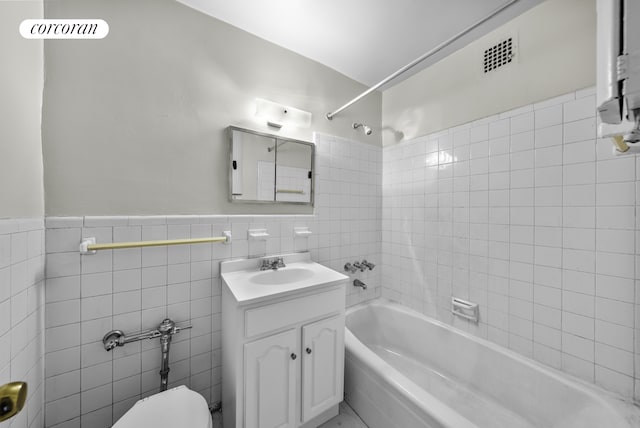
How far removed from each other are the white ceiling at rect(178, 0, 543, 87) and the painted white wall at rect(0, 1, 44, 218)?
0.81 meters

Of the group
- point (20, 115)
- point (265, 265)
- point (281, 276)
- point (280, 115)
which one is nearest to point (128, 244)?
point (20, 115)

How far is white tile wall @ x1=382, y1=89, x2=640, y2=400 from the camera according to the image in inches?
43.2

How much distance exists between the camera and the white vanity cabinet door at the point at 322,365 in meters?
1.23

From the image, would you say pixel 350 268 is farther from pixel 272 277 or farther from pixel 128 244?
pixel 128 244

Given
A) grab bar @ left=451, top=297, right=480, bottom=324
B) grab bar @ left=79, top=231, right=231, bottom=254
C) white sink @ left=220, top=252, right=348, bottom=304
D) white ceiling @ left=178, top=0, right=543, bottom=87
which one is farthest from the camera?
grab bar @ left=451, top=297, right=480, bottom=324

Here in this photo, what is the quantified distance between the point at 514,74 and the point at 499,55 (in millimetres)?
175

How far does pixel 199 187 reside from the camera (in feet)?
4.54

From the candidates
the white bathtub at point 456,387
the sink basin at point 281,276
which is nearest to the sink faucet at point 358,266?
the white bathtub at point 456,387

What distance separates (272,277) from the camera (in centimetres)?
149

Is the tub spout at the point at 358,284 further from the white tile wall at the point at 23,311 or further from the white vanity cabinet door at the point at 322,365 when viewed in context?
the white tile wall at the point at 23,311

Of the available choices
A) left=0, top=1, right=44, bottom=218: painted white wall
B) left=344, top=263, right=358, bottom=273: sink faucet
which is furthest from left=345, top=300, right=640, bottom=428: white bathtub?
left=0, top=1, right=44, bottom=218: painted white wall

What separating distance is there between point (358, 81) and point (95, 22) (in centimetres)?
176

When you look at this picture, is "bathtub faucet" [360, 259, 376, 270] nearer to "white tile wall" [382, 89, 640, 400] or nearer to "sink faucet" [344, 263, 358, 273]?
"sink faucet" [344, 263, 358, 273]

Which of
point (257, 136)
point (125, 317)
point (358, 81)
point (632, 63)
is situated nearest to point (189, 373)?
point (125, 317)
